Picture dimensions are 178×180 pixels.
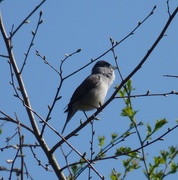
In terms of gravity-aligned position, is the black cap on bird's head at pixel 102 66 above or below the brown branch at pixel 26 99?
above

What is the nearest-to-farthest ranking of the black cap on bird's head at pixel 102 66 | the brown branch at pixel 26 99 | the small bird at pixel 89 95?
the brown branch at pixel 26 99
the small bird at pixel 89 95
the black cap on bird's head at pixel 102 66

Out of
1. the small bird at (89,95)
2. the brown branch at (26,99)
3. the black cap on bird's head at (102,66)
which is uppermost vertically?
the black cap on bird's head at (102,66)

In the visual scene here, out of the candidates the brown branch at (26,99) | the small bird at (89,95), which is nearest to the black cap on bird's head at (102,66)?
the small bird at (89,95)

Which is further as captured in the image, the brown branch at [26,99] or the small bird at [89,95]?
the small bird at [89,95]

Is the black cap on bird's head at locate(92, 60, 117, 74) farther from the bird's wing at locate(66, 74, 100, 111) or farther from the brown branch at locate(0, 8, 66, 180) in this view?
the brown branch at locate(0, 8, 66, 180)

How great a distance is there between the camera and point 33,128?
3990mm

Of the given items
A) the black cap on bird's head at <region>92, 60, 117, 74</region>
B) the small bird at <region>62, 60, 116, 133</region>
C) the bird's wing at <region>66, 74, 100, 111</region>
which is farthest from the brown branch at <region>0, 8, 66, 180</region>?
the black cap on bird's head at <region>92, 60, 117, 74</region>

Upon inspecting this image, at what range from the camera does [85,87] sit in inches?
324

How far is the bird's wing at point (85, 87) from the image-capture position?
812 cm

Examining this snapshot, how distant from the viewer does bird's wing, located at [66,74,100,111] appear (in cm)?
812

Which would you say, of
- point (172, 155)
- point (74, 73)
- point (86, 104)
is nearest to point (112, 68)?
point (86, 104)

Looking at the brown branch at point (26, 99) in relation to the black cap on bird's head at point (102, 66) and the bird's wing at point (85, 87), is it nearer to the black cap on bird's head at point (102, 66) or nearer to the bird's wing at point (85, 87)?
the bird's wing at point (85, 87)

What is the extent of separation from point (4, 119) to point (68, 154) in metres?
0.63

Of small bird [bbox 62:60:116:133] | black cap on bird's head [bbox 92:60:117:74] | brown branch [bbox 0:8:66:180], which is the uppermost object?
black cap on bird's head [bbox 92:60:117:74]
